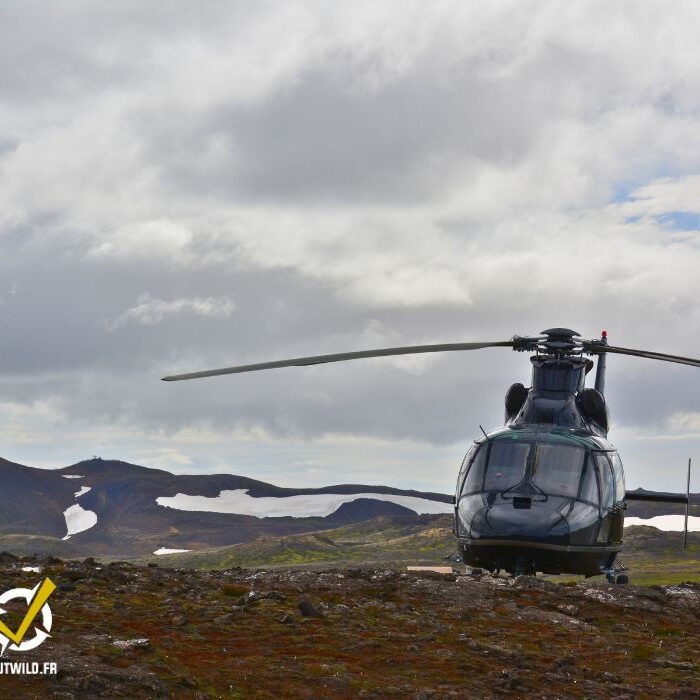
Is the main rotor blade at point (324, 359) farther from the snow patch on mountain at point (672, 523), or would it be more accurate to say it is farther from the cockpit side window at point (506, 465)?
the snow patch on mountain at point (672, 523)

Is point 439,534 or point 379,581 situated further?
point 439,534

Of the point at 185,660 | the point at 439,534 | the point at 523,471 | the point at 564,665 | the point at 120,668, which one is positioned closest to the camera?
the point at 120,668

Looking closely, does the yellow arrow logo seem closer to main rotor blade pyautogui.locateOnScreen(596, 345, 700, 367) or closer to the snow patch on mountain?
main rotor blade pyautogui.locateOnScreen(596, 345, 700, 367)

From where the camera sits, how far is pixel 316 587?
78.9 feet

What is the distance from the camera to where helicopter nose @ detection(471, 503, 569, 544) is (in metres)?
25.5

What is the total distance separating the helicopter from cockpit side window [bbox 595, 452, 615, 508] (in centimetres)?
3

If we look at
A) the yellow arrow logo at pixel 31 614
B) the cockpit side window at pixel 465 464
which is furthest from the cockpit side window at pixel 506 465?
the yellow arrow logo at pixel 31 614

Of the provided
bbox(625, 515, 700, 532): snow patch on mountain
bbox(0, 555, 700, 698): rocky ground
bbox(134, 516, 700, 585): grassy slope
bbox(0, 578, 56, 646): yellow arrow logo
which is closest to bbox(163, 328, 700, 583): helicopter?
bbox(0, 555, 700, 698): rocky ground

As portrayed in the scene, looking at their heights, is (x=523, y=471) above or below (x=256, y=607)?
above

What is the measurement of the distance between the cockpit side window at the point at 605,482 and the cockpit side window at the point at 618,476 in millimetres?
434

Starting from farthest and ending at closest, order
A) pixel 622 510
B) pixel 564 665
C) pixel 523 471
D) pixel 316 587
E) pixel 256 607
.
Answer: pixel 622 510 < pixel 523 471 < pixel 316 587 < pixel 256 607 < pixel 564 665

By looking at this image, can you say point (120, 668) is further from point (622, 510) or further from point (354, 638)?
point (622, 510)

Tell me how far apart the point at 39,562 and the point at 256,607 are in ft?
25.2

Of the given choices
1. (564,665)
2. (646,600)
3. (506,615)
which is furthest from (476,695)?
(646,600)
